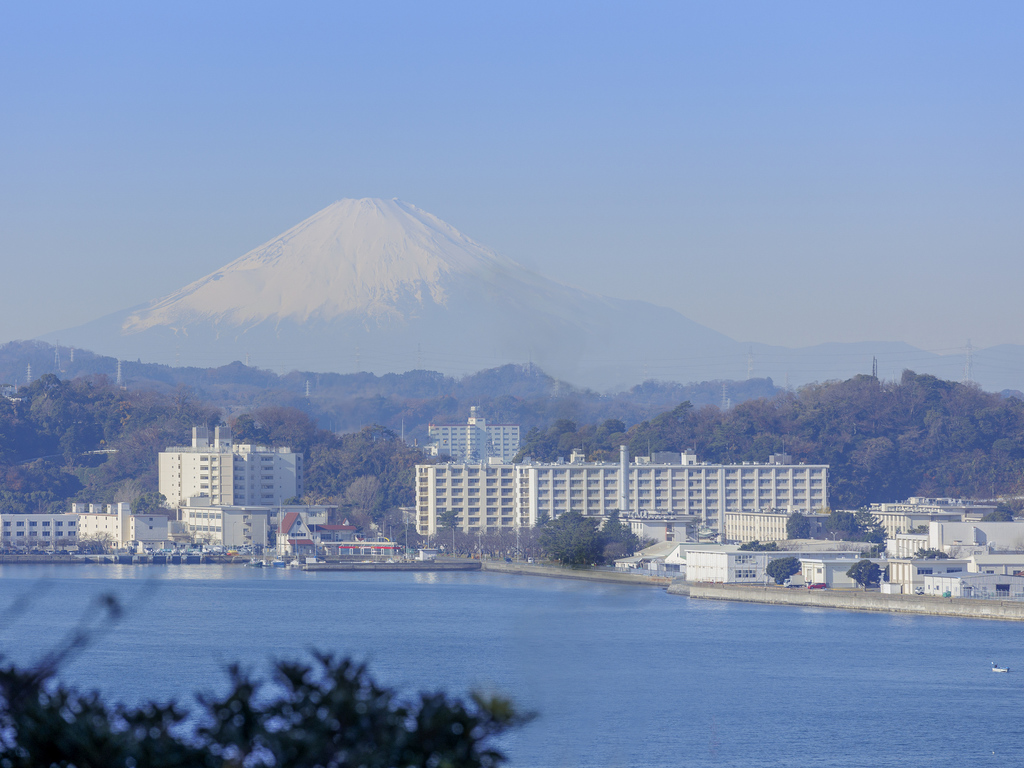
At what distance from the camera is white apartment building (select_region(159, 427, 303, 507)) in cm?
2930

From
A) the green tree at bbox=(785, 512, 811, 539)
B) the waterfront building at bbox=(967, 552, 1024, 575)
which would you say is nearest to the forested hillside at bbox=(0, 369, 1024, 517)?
the green tree at bbox=(785, 512, 811, 539)

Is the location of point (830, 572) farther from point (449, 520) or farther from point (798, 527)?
point (449, 520)

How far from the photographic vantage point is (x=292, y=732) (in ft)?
5.83

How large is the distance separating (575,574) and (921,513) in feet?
30.7

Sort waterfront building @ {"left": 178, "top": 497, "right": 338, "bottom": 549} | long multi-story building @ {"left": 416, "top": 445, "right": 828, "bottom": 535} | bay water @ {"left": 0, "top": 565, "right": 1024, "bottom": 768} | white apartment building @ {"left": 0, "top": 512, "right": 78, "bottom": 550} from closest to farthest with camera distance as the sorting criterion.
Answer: bay water @ {"left": 0, "top": 565, "right": 1024, "bottom": 768} < long multi-story building @ {"left": 416, "top": 445, "right": 828, "bottom": 535} < white apartment building @ {"left": 0, "top": 512, "right": 78, "bottom": 550} < waterfront building @ {"left": 178, "top": 497, "right": 338, "bottom": 549}

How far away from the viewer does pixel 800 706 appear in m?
9.55

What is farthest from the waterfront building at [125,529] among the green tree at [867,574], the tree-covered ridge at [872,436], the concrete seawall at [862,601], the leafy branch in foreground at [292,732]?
the leafy branch in foreground at [292,732]

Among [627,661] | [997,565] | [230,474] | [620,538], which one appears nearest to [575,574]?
[627,661]

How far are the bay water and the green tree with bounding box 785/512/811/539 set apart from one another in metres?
6.35

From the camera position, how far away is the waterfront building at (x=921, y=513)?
74.5ft

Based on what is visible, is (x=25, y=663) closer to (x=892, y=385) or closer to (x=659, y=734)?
(x=659, y=734)

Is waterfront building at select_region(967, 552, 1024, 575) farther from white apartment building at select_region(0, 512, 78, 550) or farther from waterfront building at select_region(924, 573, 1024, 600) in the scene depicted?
white apartment building at select_region(0, 512, 78, 550)

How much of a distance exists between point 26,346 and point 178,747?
60230 millimetres

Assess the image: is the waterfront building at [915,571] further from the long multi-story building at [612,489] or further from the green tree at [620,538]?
the long multi-story building at [612,489]
